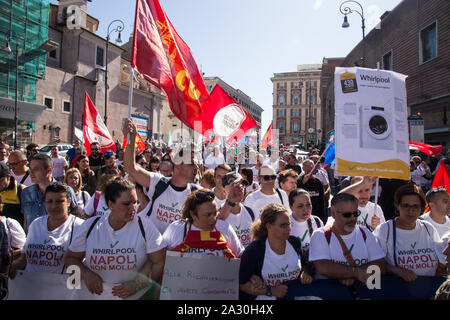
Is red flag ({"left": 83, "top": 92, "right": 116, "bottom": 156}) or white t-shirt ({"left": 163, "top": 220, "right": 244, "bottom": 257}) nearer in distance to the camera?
white t-shirt ({"left": 163, "top": 220, "right": 244, "bottom": 257})

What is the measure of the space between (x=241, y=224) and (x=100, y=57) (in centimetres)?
3408

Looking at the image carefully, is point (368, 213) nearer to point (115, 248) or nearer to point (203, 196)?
point (203, 196)

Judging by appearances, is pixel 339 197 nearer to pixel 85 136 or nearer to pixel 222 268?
pixel 222 268

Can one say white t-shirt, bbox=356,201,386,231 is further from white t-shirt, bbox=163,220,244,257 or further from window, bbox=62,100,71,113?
window, bbox=62,100,71,113

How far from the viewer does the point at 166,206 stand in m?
3.64

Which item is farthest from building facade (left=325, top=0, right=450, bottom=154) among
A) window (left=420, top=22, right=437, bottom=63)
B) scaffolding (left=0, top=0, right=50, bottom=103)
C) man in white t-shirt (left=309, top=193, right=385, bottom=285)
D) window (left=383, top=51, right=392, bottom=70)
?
scaffolding (left=0, top=0, right=50, bottom=103)

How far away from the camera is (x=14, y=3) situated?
2500 cm

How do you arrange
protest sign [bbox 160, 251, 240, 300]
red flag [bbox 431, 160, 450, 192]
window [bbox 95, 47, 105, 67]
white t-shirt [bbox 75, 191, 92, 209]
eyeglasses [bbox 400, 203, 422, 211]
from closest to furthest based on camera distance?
protest sign [bbox 160, 251, 240, 300], eyeglasses [bbox 400, 203, 422, 211], white t-shirt [bbox 75, 191, 92, 209], red flag [bbox 431, 160, 450, 192], window [bbox 95, 47, 105, 67]

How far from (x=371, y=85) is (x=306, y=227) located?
1.75m

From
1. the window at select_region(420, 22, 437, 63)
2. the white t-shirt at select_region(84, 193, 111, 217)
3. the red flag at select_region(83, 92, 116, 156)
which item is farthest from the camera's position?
the window at select_region(420, 22, 437, 63)

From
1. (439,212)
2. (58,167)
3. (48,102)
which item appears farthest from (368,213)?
(48,102)

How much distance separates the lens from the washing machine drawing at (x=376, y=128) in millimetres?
3535

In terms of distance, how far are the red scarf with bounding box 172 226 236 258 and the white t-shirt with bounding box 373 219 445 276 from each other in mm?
1510

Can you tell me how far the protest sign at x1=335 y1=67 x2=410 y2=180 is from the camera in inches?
138
